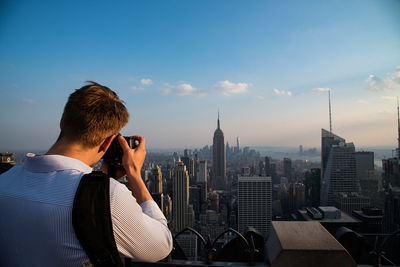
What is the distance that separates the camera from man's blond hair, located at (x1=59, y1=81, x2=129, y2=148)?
2.02ft

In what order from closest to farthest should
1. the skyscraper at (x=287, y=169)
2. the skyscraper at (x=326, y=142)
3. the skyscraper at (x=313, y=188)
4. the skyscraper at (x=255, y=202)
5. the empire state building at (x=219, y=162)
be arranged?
the skyscraper at (x=255, y=202), the skyscraper at (x=313, y=188), the skyscraper at (x=326, y=142), the skyscraper at (x=287, y=169), the empire state building at (x=219, y=162)

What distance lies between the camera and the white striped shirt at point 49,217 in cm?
49

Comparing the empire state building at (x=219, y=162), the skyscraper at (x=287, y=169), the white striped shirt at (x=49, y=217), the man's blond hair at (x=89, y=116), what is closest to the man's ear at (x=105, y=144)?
the man's blond hair at (x=89, y=116)

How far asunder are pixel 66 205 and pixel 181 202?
27.3 m

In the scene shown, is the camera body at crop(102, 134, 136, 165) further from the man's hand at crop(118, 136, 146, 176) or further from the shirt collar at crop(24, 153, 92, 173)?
the shirt collar at crop(24, 153, 92, 173)

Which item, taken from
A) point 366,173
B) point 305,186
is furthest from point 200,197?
point 366,173

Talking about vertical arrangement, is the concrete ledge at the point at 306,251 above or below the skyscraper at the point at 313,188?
above

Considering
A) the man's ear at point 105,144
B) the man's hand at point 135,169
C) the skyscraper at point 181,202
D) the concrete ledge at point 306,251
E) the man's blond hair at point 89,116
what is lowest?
the skyscraper at point 181,202

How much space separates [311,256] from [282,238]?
13 centimetres

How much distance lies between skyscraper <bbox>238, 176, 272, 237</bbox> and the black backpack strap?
25167 millimetres

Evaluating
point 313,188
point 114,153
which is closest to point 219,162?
point 313,188

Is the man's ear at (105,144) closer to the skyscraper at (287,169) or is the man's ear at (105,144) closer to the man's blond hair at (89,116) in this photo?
the man's blond hair at (89,116)

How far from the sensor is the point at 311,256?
1026 mm

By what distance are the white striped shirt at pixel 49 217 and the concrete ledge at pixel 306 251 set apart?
75 centimetres
